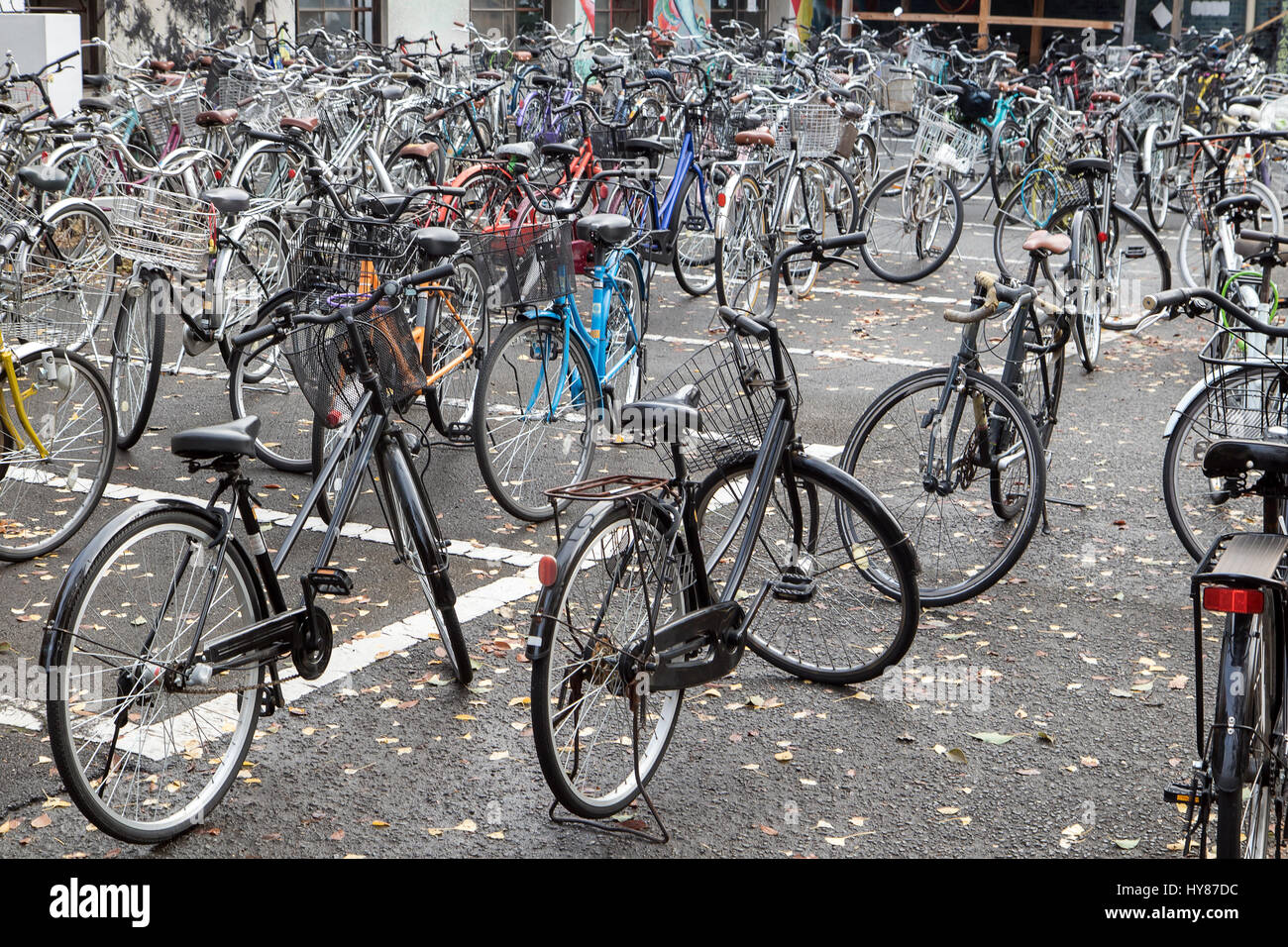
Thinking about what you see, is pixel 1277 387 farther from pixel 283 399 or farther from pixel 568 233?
pixel 283 399

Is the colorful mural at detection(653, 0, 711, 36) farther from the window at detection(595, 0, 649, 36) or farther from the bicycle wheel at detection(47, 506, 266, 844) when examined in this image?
the bicycle wheel at detection(47, 506, 266, 844)

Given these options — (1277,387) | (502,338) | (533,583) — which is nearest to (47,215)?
→ (502,338)

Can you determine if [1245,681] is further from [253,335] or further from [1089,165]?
[1089,165]

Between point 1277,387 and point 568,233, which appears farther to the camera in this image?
point 568,233

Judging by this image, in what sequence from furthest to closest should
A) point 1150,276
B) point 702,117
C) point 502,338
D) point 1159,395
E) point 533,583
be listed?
point 1150,276, point 702,117, point 1159,395, point 502,338, point 533,583

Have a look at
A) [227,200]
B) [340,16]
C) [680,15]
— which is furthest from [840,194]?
[680,15]

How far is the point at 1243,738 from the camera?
2.68 m

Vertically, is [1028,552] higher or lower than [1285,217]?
lower

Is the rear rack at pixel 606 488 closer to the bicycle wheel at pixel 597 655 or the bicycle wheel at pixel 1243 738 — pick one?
the bicycle wheel at pixel 597 655

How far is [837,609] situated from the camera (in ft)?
15.8

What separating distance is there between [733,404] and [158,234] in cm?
322
